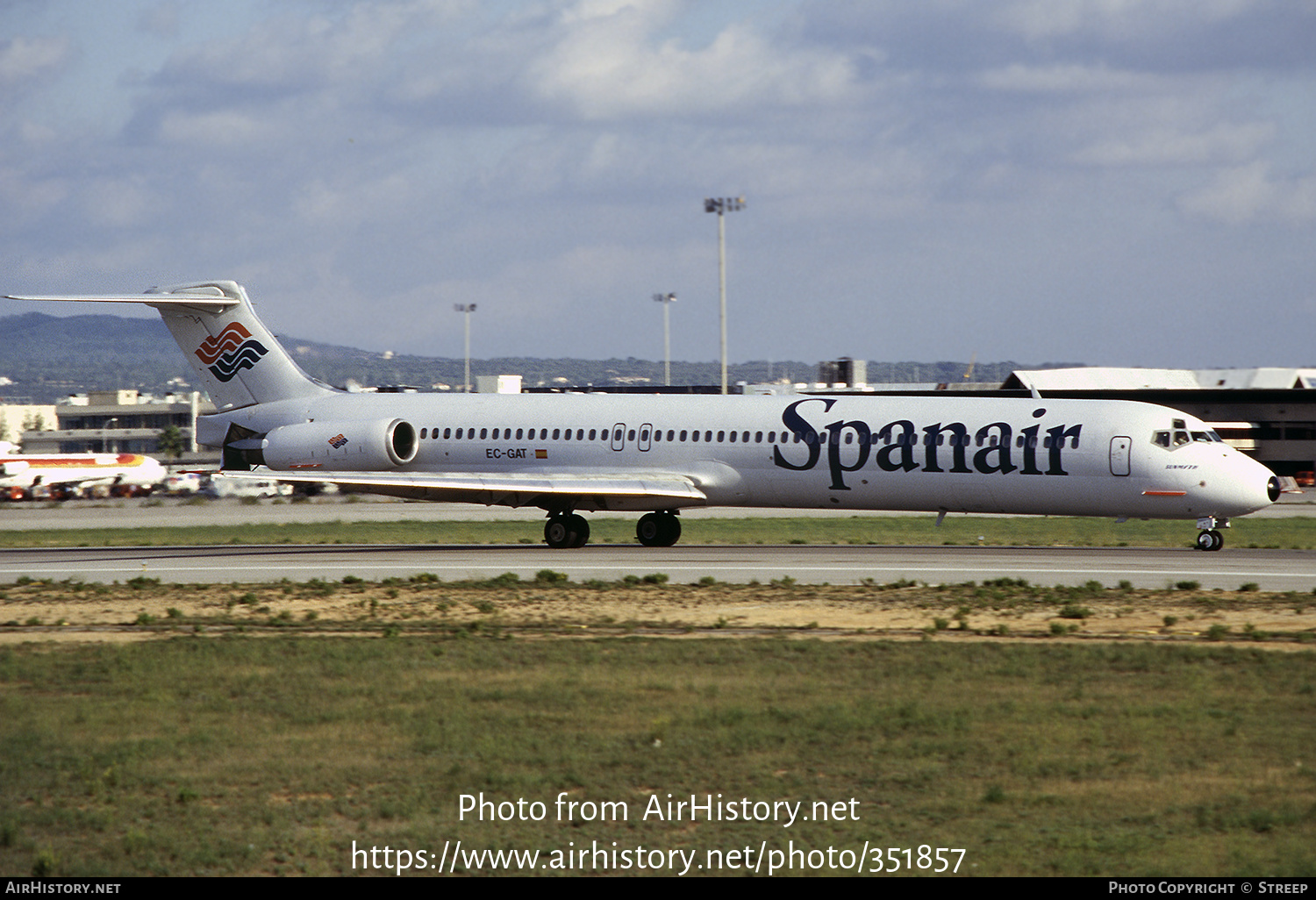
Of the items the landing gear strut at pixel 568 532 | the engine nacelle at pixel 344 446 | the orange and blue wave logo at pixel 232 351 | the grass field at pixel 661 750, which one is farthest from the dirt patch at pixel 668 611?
the orange and blue wave logo at pixel 232 351

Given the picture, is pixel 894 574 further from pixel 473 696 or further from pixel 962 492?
pixel 473 696

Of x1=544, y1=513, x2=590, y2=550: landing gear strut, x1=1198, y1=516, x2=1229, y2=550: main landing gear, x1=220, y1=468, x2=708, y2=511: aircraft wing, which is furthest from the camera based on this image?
x1=544, y1=513, x2=590, y2=550: landing gear strut

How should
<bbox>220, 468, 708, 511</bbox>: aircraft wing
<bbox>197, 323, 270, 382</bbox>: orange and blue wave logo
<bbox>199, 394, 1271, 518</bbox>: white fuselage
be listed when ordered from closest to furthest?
<bbox>199, 394, 1271, 518</bbox>: white fuselage
<bbox>220, 468, 708, 511</bbox>: aircraft wing
<bbox>197, 323, 270, 382</bbox>: orange and blue wave logo

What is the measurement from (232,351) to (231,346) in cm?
12

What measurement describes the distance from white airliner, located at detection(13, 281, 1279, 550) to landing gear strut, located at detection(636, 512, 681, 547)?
0.14 ft

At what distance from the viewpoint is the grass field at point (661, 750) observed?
9789 mm

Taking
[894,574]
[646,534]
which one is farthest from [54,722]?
[646,534]

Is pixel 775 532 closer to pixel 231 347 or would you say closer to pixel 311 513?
pixel 231 347

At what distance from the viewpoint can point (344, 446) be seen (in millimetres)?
34312

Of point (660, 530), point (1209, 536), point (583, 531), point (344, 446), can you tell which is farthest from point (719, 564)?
point (344, 446)

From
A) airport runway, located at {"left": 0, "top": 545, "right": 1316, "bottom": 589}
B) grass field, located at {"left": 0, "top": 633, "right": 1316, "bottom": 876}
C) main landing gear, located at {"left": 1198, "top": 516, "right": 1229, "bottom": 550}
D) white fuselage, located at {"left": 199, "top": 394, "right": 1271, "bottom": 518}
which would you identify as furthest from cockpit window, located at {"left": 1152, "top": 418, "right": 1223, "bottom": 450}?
grass field, located at {"left": 0, "top": 633, "right": 1316, "bottom": 876}

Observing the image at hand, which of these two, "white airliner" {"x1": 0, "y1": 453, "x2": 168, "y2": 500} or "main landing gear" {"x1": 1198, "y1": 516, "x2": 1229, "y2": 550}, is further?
"white airliner" {"x1": 0, "y1": 453, "x2": 168, "y2": 500}

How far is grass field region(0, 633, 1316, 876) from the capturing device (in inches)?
385

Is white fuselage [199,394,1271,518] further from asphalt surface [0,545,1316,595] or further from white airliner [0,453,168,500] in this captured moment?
white airliner [0,453,168,500]
